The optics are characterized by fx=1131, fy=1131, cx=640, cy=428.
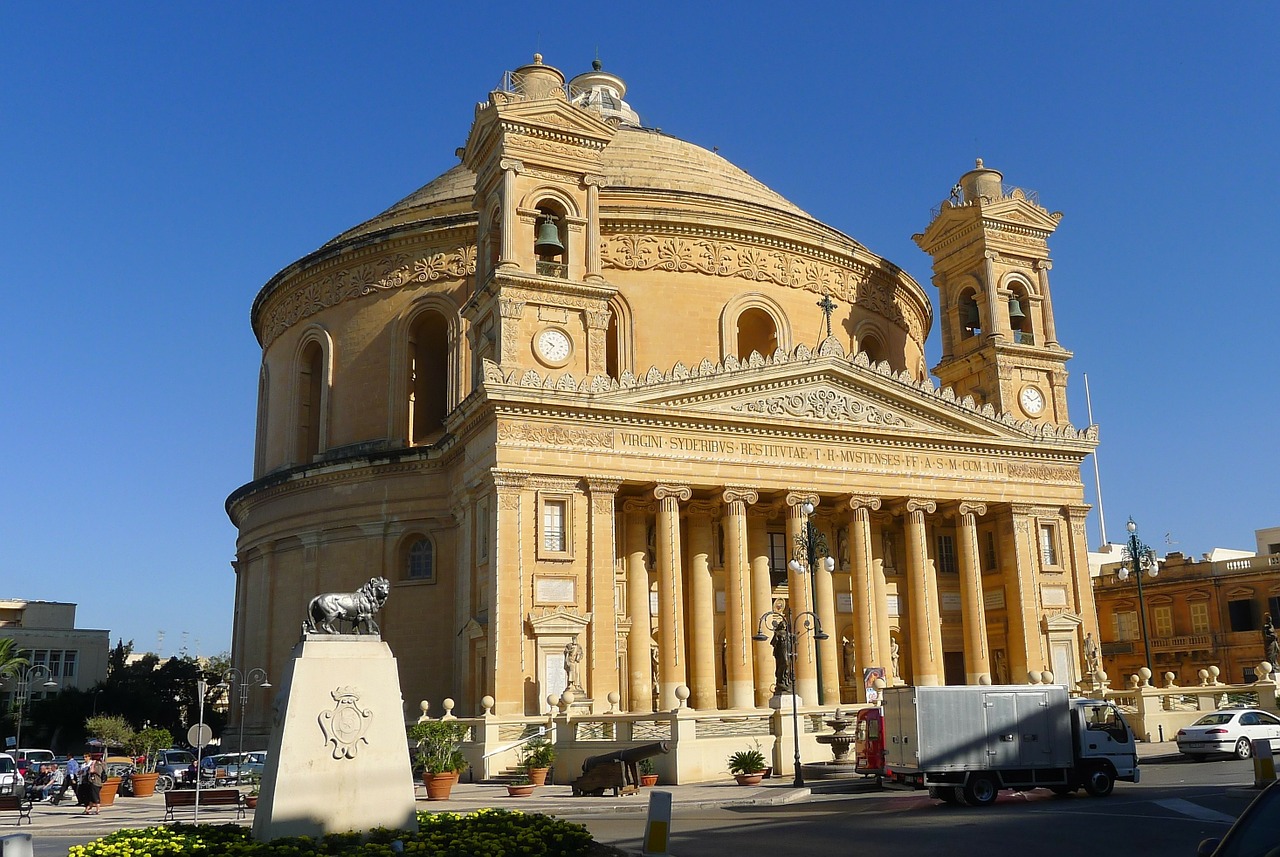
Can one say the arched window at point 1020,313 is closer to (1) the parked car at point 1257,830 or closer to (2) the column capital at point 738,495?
(2) the column capital at point 738,495

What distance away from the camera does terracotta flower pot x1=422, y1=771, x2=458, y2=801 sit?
25.5m

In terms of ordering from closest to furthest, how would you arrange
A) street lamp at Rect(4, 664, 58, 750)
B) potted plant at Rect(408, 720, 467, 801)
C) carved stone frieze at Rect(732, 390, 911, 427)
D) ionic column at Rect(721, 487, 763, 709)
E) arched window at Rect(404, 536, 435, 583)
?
potted plant at Rect(408, 720, 467, 801) < ionic column at Rect(721, 487, 763, 709) < carved stone frieze at Rect(732, 390, 911, 427) < arched window at Rect(404, 536, 435, 583) < street lamp at Rect(4, 664, 58, 750)

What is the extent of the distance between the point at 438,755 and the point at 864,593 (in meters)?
16.1

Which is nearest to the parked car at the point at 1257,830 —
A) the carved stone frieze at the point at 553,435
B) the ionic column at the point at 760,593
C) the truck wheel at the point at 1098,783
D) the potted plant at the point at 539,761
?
the truck wheel at the point at 1098,783

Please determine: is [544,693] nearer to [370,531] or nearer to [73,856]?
[370,531]

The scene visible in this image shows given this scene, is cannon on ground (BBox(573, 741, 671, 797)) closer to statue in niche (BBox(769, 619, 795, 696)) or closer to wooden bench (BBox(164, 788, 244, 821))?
statue in niche (BBox(769, 619, 795, 696))

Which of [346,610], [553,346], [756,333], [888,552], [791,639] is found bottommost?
[346,610]

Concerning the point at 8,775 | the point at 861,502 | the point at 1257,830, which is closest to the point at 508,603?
the point at 861,502

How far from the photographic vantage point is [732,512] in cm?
3575

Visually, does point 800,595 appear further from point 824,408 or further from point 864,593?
point 824,408

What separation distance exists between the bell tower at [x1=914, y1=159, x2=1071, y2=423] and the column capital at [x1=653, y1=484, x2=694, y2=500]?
15461 mm

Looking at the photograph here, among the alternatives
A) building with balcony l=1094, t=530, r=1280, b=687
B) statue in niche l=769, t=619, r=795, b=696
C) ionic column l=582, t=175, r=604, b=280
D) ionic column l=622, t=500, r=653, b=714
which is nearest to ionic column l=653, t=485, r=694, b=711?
ionic column l=622, t=500, r=653, b=714

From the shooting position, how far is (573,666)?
32.3 meters

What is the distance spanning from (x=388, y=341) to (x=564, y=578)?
49.7ft
